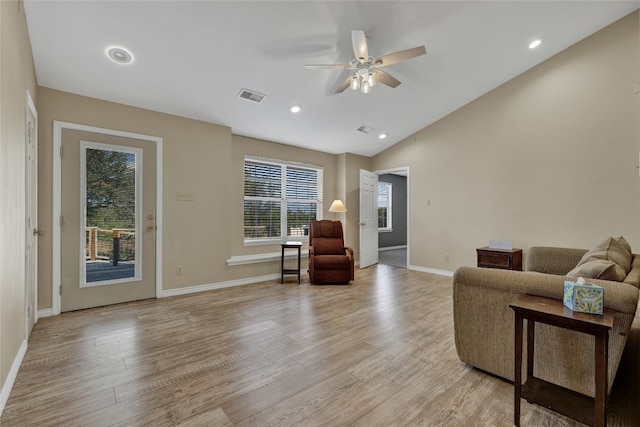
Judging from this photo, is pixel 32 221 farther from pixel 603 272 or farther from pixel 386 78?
pixel 603 272

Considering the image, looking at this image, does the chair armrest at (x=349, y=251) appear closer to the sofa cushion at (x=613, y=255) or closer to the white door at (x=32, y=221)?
the sofa cushion at (x=613, y=255)

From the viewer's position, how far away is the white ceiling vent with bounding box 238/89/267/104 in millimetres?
3791

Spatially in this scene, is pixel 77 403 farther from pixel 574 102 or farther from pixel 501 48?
pixel 574 102

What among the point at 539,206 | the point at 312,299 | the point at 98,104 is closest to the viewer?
the point at 98,104

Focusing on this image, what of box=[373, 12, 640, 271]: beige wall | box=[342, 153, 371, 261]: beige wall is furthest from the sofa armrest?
box=[342, 153, 371, 261]: beige wall

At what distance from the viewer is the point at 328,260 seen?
474cm

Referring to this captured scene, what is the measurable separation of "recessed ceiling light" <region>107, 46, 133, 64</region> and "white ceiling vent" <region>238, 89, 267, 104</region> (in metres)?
1.25

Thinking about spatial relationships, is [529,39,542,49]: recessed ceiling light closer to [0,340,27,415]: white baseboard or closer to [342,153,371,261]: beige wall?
[342,153,371,261]: beige wall

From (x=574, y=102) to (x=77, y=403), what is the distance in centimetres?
619

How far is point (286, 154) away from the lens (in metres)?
5.59

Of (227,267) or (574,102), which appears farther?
(227,267)

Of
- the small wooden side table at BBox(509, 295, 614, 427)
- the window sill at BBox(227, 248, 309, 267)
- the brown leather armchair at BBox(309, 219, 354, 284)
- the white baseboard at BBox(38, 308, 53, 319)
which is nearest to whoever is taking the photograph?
the small wooden side table at BBox(509, 295, 614, 427)

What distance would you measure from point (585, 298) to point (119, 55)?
4269 mm

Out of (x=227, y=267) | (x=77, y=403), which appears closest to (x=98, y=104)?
(x=227, y=267)
